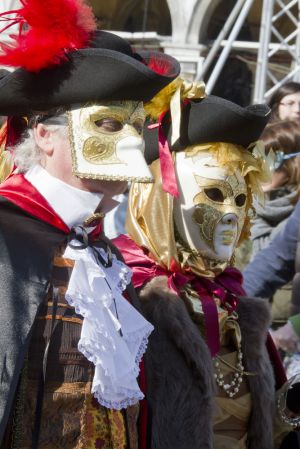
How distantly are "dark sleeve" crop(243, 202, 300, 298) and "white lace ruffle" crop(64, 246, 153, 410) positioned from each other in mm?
1639

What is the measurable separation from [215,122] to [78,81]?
2.43 ft

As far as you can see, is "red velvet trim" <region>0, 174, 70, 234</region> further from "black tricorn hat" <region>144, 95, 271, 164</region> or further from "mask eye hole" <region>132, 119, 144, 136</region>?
"black tricorn hat" <region>144, 95, 271, 164</region>

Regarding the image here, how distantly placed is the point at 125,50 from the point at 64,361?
81 centimetres

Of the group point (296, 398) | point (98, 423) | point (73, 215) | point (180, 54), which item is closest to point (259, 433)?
point (296, 398)

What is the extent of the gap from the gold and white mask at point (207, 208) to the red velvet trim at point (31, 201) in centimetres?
67

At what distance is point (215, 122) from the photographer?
2957mm

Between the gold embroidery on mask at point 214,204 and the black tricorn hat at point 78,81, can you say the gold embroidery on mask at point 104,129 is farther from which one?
the gold embroidery on mask at point 214,204

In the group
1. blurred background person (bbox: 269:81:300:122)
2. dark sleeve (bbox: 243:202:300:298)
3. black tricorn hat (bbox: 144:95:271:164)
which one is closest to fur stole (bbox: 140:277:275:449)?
black tricorn hat (bbox: 144:95:271:164)

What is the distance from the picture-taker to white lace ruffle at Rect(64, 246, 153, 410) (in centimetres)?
226

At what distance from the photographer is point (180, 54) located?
1095cm

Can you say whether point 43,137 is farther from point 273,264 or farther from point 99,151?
point 273,264

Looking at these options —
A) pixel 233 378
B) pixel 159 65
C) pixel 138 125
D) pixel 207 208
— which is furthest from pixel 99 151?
pixel 233 378

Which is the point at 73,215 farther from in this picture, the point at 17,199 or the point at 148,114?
the point at 148,114

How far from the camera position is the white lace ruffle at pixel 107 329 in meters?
2.26
